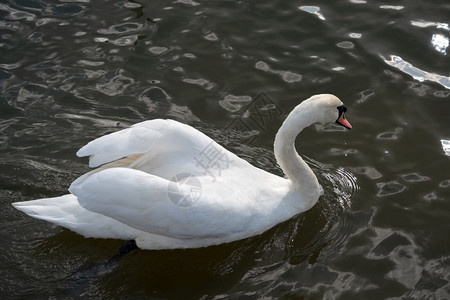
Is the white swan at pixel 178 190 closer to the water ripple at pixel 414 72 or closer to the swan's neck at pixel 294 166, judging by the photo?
the swan's neck at pixel 294 166

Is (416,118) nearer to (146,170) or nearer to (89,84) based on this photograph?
(146,170)

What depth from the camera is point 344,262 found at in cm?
623

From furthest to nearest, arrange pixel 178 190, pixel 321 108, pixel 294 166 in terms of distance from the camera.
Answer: pixel 294 166, pixel 321 108, pixel 178 190

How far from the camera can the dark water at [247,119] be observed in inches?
241

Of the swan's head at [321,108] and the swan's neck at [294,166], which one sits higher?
the swan's head at [321,108]

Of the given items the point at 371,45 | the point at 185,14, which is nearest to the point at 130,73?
the point at 185,14

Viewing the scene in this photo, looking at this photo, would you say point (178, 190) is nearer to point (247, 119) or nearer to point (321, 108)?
point (321, 108)

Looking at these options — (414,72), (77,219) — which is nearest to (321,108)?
(77,219)

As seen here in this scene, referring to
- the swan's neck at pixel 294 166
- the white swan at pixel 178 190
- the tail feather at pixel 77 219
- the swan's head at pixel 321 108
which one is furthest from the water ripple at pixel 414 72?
the tail feather at pixel 77 219

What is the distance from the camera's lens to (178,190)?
571cm

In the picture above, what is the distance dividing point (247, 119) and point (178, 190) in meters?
2.42

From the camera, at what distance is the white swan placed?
18.7 feet

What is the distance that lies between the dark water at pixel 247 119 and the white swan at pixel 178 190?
1.17 feet

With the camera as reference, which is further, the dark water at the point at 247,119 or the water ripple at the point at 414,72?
the water ripple at the point at 414,72
